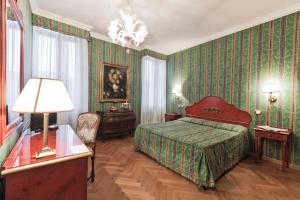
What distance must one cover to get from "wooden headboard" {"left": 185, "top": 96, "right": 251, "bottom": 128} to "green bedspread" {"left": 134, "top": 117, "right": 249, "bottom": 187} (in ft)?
1.12

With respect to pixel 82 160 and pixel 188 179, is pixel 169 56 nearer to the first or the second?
pixel 188 179

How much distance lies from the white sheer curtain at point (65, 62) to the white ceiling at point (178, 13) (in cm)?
46

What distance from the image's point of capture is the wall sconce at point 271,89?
2.90 metres

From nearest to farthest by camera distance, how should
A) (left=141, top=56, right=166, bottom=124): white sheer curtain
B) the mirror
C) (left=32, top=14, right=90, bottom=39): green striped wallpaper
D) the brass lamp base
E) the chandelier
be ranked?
the brass lamp base, the mirror, the chandelier, (left=32, top=14, right=90, bottom=39): green striped wallpaper, (left=141, top=56, right=166, bottom=124): white sheer curtain

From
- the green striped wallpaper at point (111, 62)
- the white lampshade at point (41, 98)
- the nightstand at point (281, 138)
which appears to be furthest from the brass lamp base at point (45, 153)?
the nightstand at point (281, 138)

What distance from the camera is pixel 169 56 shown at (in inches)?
223

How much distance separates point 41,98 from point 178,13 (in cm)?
310

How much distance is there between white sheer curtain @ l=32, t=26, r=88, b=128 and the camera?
3258 mm

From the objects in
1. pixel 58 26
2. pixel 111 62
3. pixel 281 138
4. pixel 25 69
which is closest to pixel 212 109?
pixel 281 138

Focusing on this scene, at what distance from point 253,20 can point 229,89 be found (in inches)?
64.0

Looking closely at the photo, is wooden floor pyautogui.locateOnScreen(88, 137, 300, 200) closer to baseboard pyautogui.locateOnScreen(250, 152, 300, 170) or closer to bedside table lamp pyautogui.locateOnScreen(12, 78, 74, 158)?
baseboard pyautogui.locateOnScreen(250, 152, 300, 170)

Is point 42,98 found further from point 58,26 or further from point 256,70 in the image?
point 256,70

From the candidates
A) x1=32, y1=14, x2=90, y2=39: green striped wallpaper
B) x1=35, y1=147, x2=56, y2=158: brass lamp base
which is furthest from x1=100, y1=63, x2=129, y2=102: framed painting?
x1=35, y1=147, x2=56, y2=158: brass lamp base

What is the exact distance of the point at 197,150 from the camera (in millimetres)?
2205
